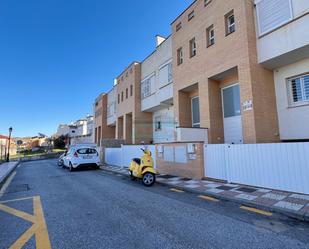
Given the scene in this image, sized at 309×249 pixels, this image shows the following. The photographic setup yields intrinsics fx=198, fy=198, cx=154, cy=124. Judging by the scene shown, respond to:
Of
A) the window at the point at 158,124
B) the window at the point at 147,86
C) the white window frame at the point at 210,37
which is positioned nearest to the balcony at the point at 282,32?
the white window frame at the point at 210,37

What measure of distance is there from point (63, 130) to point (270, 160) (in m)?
65.7

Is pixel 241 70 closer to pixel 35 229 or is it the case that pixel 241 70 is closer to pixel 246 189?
pixel 246 189

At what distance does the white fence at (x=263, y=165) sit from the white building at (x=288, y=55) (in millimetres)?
3635

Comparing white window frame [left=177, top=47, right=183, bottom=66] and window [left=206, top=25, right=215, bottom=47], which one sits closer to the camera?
window [left=206, top=25, right=215, bottom=47]

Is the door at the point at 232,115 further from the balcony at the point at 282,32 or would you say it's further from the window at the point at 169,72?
the window at the point at 169,72

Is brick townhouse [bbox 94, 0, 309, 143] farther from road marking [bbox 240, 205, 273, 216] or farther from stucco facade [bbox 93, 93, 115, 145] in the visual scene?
stucco facade [bbox 93, 93, 115, 145]

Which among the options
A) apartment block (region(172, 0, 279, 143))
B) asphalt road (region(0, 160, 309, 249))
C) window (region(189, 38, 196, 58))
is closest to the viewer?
asphalt road (region(0, 160, 309, 249))

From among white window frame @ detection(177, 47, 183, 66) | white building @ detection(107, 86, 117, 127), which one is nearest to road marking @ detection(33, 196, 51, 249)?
white window frame @ detection(177, 47, 183, 66)

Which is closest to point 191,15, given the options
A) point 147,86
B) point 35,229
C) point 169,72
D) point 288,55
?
point 169,72

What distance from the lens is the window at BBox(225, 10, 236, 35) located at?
33.6 feet

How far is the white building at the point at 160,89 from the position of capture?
15984 millimetres

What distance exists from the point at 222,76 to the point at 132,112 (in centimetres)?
1165

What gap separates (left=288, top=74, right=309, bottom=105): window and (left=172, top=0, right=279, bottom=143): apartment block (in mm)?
738

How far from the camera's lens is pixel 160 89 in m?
16.7
